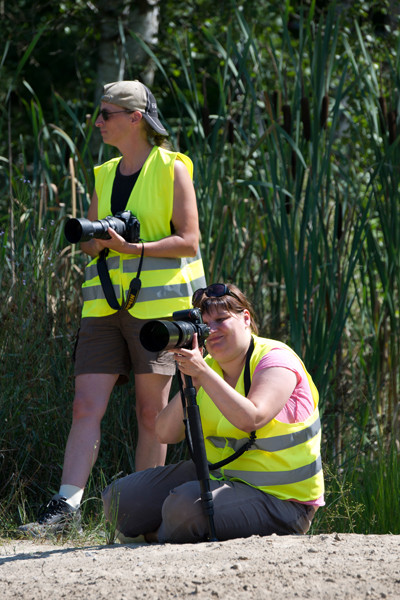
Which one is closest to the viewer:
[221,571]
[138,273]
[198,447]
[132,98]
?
[221,571]

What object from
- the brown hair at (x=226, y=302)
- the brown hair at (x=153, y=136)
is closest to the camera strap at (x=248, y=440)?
the brown hair at (x=226, y=302)

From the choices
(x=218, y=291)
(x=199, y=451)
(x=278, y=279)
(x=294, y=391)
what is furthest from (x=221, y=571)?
(x=278, y=279)

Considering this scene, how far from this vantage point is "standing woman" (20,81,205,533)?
346cm

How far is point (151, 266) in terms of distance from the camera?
11.4ft

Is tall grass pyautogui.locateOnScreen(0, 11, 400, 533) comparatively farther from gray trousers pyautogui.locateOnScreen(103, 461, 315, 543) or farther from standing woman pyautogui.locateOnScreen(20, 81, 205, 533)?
gray trousers pyautogui.locateOnScreen(103, 461, 315, 543)

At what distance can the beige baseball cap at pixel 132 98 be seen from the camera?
3.53 metres

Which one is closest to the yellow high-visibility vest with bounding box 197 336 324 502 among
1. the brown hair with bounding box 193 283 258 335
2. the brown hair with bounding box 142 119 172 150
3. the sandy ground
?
the brown hair with bounding box 193 283 258 335

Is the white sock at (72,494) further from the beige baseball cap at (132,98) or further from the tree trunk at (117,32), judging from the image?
the tree trunk at (117,32)

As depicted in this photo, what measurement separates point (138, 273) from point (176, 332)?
2.66 feet

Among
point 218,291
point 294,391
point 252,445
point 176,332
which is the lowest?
point 252,445

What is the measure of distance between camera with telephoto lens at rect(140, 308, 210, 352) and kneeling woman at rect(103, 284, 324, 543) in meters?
0.21

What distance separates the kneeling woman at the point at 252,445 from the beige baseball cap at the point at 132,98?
86 cm

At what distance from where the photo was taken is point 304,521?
10.0 feet

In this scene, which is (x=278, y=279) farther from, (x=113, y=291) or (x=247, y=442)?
(x=247, y=442)
